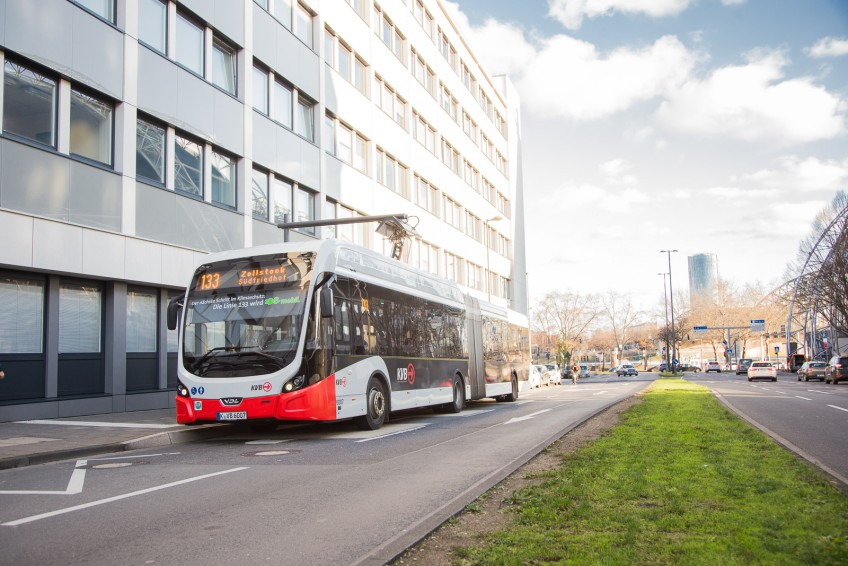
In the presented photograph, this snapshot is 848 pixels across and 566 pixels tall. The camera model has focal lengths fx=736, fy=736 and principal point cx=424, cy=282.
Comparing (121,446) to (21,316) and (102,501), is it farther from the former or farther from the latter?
(21,316)

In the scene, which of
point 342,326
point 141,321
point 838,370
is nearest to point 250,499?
point 342,326

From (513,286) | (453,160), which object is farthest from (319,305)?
(513,286)

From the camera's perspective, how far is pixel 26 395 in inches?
620

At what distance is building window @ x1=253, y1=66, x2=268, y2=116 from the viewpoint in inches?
976

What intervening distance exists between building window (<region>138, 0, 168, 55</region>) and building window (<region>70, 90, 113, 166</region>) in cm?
257

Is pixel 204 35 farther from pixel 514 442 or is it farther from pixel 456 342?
pixel 514 442

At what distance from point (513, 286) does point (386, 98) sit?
3017cm

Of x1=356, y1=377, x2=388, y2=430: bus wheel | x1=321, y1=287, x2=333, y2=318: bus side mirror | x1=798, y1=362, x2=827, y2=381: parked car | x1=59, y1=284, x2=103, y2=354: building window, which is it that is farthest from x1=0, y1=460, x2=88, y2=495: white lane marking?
x1=798, y1=362, x2=827, y2=381: parked car

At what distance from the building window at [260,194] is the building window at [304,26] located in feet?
21.7

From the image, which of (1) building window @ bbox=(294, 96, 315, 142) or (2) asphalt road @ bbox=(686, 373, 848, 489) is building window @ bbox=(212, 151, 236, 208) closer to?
(1) building window @ bbox=(294, 96, 315, 142)

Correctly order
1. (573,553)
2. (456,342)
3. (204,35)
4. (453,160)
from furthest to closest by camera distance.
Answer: (453,160), (204,35), (456,342), (573,553)

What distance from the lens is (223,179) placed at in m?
22.6

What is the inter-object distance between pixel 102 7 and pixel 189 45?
11.9 feet

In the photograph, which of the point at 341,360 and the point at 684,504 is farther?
the point at 341,360
